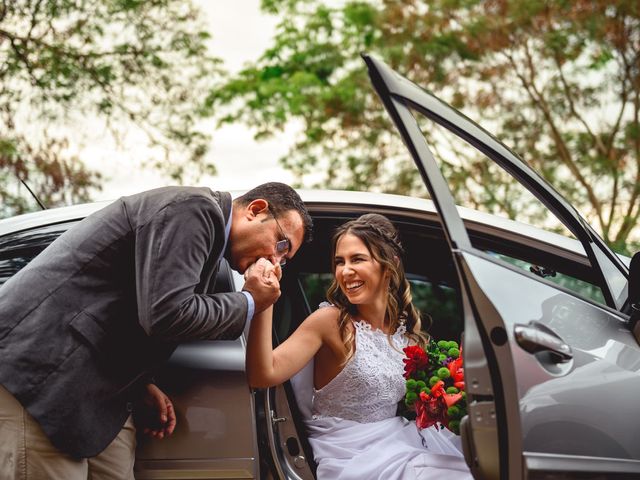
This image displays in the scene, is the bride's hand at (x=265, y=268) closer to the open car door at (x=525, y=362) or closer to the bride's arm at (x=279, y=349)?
the bride's arm at (x=279, y=349)

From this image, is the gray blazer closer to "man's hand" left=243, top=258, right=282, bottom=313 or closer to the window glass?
"man's hand" left=243, top=258, right=282, bottom=313

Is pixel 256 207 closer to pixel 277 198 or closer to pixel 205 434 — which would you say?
pixel 277 198

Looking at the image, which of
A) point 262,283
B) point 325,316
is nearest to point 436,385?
point 325,316

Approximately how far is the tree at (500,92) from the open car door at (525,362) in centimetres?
736

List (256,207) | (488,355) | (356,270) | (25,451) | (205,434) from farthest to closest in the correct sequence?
(356,270) → (205,434) → (256,207) → (25,451) → (488,355)

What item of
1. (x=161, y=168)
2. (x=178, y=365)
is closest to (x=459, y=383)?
(x=178, y=365)

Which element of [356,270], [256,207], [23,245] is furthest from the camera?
[356,270]

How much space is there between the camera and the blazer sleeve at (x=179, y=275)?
6.46 ft

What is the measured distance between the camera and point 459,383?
267 cm

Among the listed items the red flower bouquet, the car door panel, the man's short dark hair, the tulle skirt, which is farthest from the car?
the man's short dark hair

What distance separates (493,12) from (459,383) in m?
8.94

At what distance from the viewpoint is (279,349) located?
107 inches

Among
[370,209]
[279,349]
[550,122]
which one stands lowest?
[279,349]

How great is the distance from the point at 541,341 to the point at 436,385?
72 cm
